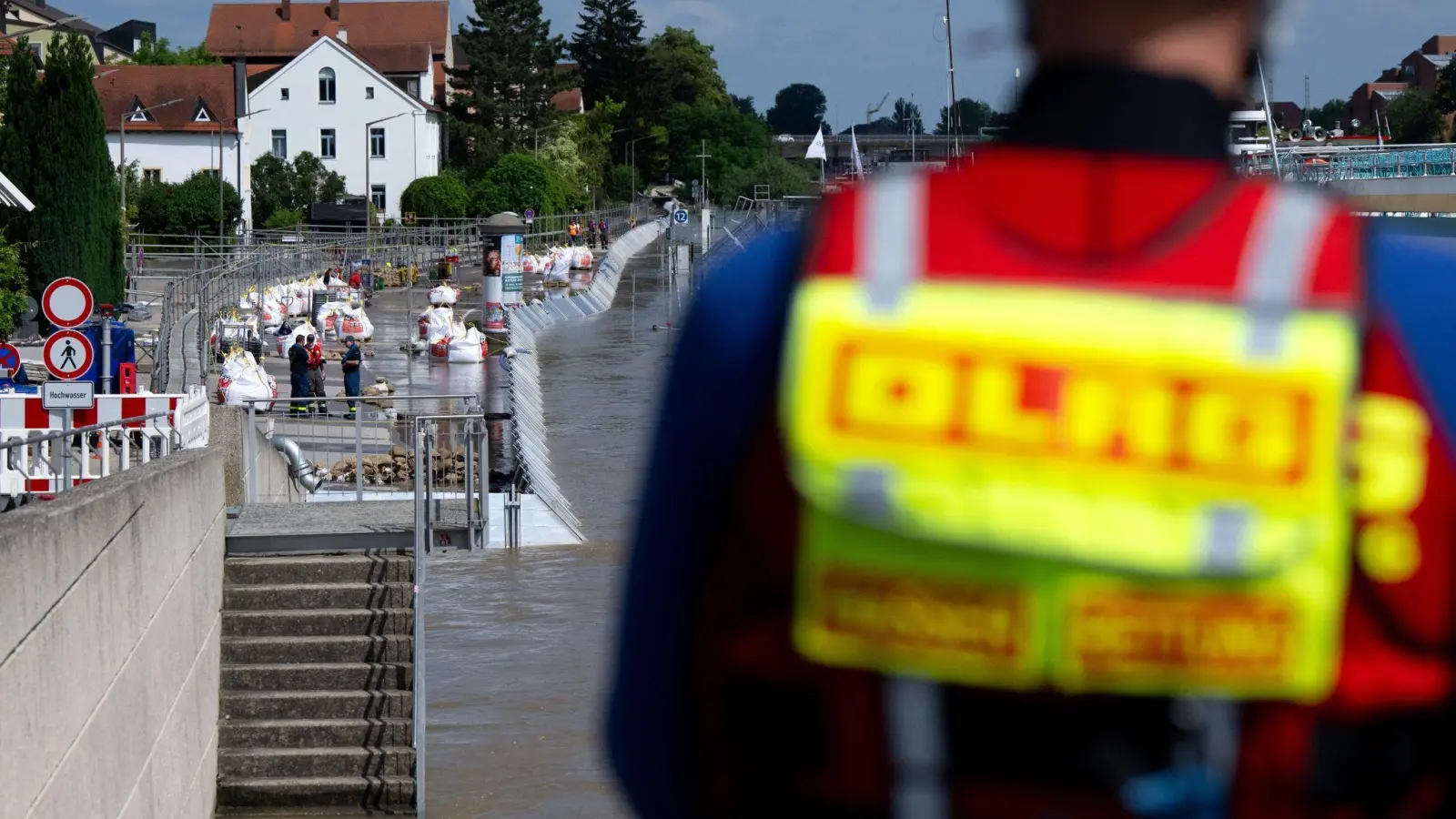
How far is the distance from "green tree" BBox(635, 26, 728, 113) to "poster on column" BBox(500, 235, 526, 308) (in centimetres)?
8617

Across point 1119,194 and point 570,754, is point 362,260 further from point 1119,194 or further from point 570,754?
point 1119,194

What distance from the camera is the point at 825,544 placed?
133 cm

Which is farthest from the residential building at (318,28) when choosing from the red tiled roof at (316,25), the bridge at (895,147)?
the bridge at (895,147)

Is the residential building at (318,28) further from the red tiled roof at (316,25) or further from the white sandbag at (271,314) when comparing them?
the white sandbag at (271,314)

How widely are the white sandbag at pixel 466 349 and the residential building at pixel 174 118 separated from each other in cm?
5265

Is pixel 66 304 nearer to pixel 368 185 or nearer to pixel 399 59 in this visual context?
pixel 368 185

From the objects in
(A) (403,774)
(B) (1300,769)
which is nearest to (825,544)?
(B) (1300,769)

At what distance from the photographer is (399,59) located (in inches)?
4518

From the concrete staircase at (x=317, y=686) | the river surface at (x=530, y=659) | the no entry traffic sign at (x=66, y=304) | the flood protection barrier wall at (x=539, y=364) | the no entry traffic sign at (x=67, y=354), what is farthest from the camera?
the flood protection barrier wall at (x=539, y=364)

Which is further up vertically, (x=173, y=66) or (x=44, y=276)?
(x=173, y=66)

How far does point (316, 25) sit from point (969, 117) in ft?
437

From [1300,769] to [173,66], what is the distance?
4387 inches

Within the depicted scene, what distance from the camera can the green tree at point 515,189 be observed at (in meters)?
92.0

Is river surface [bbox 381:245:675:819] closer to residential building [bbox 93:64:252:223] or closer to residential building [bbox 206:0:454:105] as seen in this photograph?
residential building [bbox 93:64:252:223]
